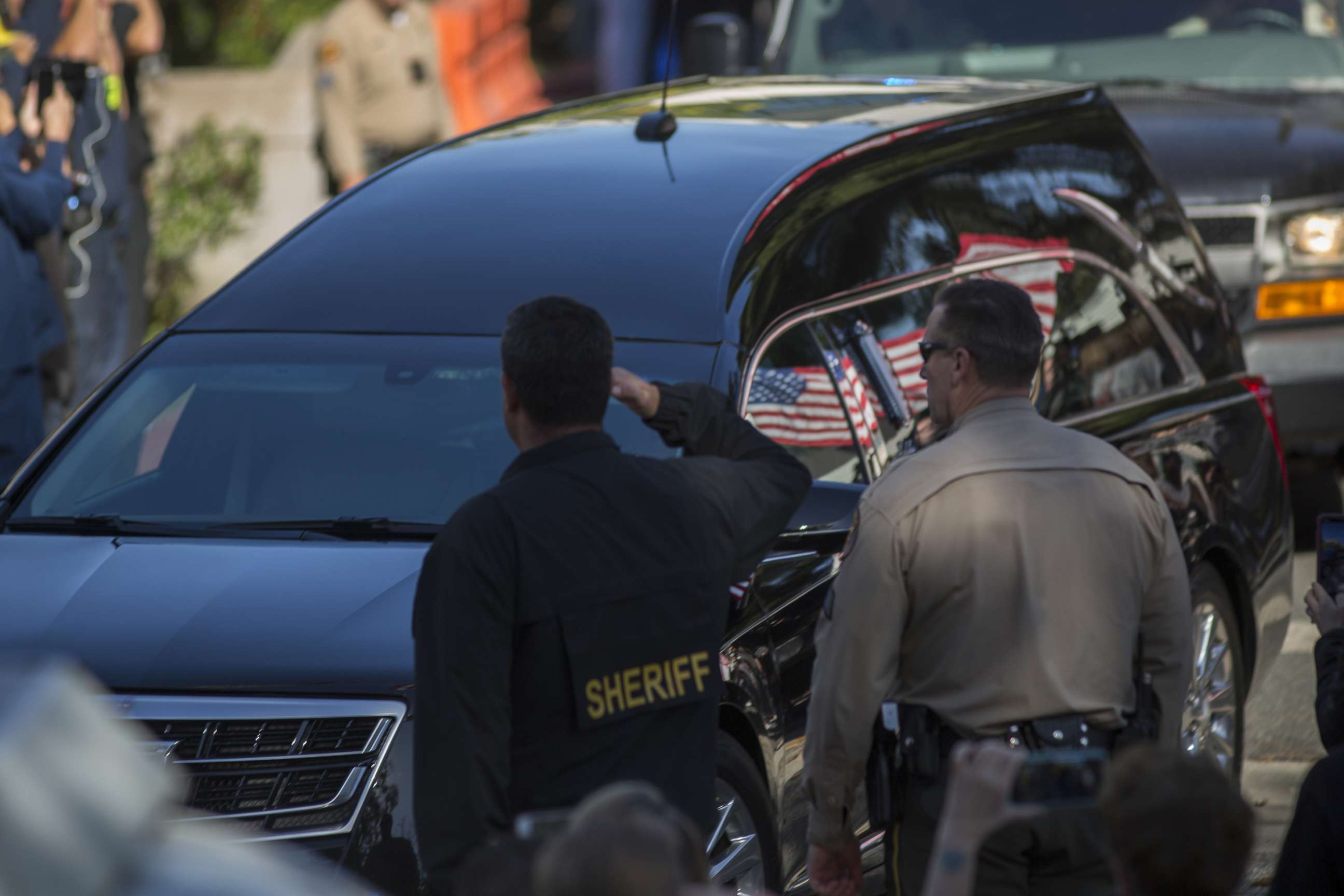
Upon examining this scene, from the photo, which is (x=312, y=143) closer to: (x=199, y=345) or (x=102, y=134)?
(x=102, y=134)

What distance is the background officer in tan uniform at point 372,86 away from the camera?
12.7 meters

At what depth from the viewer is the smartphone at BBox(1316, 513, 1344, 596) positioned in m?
3.37

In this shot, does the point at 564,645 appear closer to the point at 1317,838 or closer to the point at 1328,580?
the point at 1317,838

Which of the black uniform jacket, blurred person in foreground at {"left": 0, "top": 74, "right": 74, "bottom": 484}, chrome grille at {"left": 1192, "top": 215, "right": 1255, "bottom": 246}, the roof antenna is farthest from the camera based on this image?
chrome grille at {"left": 1192, "top": 215, "right": 1255, "bottom": 246}

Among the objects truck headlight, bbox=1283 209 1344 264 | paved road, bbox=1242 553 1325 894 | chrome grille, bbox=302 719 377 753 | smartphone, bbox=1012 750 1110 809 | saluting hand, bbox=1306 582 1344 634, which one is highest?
smartphone, bbox=1012 750 1110 809

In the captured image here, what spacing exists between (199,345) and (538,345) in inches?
78.3

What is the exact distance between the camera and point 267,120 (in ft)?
46.4

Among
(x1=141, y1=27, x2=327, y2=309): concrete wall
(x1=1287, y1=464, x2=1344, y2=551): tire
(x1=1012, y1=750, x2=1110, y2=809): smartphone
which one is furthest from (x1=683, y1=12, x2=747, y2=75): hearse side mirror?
(x1=1012, y1=750, x2=1110, y2=809): smartphone

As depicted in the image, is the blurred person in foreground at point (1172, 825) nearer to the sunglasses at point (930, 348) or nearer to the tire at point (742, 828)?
the sunglasses at point (930, 348)

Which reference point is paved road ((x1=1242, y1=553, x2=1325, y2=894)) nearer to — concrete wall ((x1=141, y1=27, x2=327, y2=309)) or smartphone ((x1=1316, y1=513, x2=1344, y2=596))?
smartphone ((x1=1316, y1=513, x2=1344, y2=596))

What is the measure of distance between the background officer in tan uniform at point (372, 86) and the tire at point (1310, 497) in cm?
632

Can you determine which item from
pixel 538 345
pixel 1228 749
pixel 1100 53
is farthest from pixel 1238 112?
pixel 538 345

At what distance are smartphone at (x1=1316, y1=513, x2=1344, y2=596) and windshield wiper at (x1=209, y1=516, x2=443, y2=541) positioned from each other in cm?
176

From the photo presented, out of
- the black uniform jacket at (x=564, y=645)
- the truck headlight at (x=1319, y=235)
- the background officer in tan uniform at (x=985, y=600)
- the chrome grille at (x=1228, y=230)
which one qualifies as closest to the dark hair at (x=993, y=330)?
the background officer in tan uniform at (x=985, y=600)
